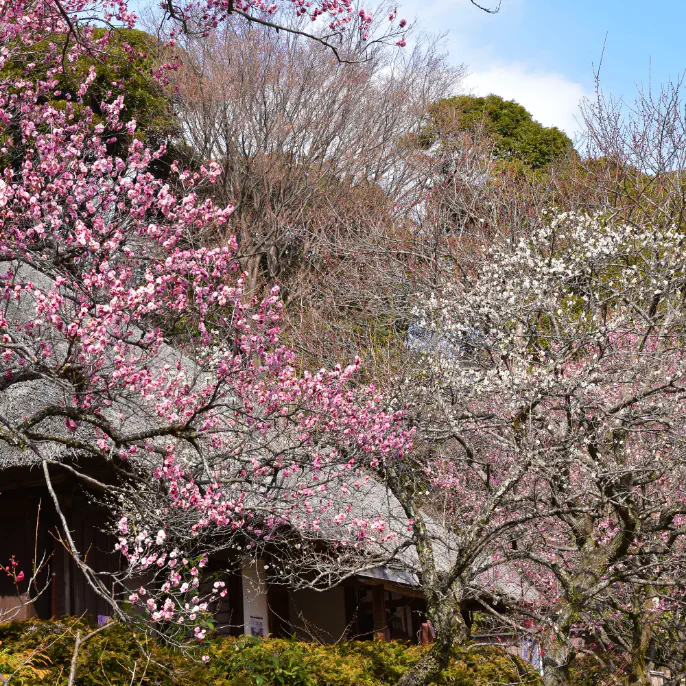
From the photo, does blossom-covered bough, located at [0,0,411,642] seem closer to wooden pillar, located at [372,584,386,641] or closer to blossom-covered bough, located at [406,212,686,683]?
blossom-covered bough, located at [406,212,686,683]

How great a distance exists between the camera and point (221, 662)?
681 centimetres

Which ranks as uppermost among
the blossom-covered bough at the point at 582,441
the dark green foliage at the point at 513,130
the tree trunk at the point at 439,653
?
the dark green foliage at the point at 513,130

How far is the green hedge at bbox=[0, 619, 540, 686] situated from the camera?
517cm

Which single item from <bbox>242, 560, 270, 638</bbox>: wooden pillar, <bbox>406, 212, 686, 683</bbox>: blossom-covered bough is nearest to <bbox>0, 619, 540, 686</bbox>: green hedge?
<bbox>406, 212, 686, 683</bbox>: blossom-covered bough

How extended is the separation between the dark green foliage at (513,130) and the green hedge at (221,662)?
17.0 metres

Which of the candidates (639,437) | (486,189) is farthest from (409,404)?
(486,189)

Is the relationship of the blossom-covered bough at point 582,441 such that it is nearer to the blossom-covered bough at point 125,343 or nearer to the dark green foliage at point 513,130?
the blossom-covered bough at point 125,343

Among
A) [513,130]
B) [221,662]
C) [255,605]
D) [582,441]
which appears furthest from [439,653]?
[513,130]

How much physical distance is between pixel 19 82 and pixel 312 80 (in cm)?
1331

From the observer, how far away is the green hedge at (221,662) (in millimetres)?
5168

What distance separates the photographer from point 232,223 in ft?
64.6

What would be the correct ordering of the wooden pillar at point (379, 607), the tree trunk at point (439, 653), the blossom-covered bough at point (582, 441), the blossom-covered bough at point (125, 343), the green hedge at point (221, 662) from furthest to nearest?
the wooden pillar at point (379, 607), the blossom-covered bough at point (582, 441), the tree trunk at point (439, 653), the blossom-covered bough at point (125, 343), the green hedge at point (221, 662)

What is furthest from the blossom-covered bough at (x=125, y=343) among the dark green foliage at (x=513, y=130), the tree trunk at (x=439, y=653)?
the dark green foliage at (x=513, y=130)

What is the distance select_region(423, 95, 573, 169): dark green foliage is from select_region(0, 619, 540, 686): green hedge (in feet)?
55.7
